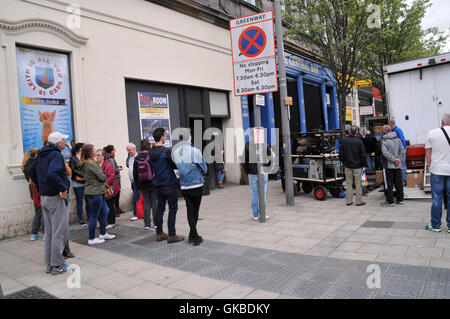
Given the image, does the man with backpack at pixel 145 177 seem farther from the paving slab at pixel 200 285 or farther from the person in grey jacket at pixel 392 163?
the person in grey jacket at pixel 392 163

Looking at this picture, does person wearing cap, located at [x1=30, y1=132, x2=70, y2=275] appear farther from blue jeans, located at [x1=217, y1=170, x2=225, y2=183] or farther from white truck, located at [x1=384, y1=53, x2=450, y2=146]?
white truck, located at [x1=384, y1=53, x2=450, y2=146]

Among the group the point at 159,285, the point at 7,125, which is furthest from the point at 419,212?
the point at 7,125

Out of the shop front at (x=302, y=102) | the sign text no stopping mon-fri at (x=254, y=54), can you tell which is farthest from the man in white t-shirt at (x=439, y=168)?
the shop front at (x=302, y=102)

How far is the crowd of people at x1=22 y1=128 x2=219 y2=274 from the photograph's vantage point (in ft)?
16.2

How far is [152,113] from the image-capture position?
1052 cm

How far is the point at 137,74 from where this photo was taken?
32.4ft

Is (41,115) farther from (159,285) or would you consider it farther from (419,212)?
(419,212)

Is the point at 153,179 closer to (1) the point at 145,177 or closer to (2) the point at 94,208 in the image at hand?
(1) the point at 145,177

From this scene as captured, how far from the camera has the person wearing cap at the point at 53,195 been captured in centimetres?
488

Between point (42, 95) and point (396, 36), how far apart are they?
616 inches

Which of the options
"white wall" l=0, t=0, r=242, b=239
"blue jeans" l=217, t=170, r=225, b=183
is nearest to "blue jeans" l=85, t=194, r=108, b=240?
"white wall" l=0, t=0, r=242, b=239

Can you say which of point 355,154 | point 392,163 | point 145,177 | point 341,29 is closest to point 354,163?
point 355,154

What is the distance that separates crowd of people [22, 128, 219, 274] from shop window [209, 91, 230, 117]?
5.31 meters
